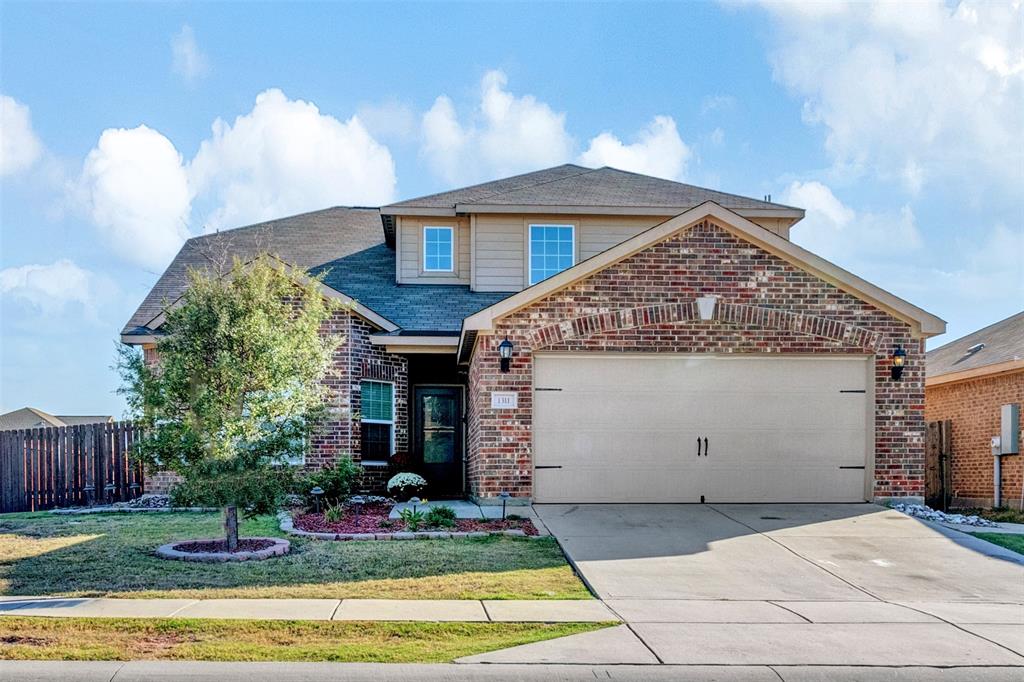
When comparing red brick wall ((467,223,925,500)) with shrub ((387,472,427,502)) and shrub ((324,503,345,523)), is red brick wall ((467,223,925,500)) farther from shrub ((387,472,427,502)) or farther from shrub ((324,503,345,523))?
shrub ((324,503,345,523))

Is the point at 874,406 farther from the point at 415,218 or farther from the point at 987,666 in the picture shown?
the point at 415,218

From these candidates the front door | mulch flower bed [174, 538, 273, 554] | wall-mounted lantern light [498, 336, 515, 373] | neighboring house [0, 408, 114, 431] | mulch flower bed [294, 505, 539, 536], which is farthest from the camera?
neighboring house [0, 408, 114, 431]

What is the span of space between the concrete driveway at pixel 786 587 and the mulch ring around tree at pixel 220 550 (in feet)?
11.6

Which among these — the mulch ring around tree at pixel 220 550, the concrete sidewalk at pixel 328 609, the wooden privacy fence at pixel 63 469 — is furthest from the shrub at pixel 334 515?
the wooden privacy fence at pixel 63 469

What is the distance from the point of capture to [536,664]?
6.85 m

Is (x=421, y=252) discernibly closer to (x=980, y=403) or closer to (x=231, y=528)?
(x=231, y=528)

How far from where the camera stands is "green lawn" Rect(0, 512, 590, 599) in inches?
365

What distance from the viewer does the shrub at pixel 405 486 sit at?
16125mm

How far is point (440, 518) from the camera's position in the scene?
12.9m

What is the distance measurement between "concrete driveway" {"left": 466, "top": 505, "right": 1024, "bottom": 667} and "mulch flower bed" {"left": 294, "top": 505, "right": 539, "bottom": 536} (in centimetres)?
58

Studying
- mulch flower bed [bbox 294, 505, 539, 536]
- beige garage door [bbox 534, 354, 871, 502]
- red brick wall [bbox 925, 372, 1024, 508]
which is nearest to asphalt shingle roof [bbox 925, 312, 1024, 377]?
red brick wall [bbox 925, 372, 1024, 508]

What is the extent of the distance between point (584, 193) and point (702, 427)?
742 centimetres

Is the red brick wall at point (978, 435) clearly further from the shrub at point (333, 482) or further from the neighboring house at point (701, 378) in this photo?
the shrub at point (333, 482)

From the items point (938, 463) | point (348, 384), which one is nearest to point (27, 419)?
point (348, 384)
